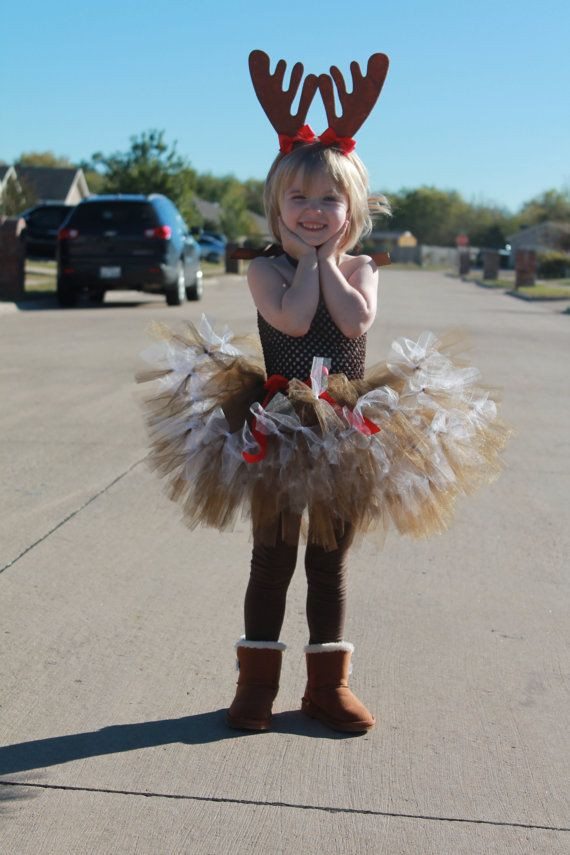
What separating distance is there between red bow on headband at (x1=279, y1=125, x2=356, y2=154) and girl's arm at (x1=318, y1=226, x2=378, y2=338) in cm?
26

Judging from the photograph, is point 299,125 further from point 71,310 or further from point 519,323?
point 519,323

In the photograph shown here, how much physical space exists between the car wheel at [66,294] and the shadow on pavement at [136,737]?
1492cm

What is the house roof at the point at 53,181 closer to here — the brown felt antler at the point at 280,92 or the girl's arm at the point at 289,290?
the brown felt antler at the point at 280,92

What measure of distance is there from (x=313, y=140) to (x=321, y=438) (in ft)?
3.05

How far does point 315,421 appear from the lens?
326cm

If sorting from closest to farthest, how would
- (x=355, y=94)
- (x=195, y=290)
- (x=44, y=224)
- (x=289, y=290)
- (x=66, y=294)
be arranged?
1. (x=289, y=290)
2. (x=355, y=94)
3. (x=66, y=294)
4. (x=195, y=290)
5. (x=44, y=224)

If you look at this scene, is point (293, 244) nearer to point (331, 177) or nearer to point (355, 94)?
point (331, 177)

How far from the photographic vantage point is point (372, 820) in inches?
115

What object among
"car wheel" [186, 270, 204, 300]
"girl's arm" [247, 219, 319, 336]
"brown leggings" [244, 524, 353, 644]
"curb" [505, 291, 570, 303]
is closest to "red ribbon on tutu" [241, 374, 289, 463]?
"girl's arm" [247, 219, 319, 336]

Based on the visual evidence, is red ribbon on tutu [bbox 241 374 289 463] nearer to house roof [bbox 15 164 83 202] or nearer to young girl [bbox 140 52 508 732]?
young girl [bbox 140 52 508 732]

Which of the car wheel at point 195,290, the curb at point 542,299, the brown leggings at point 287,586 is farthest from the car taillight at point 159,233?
the brown leggings at point 287,586

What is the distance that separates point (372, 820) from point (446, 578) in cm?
214

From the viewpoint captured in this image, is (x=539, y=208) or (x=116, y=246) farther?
(x=539, y=208)

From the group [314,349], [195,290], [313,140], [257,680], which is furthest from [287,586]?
[195,290]
